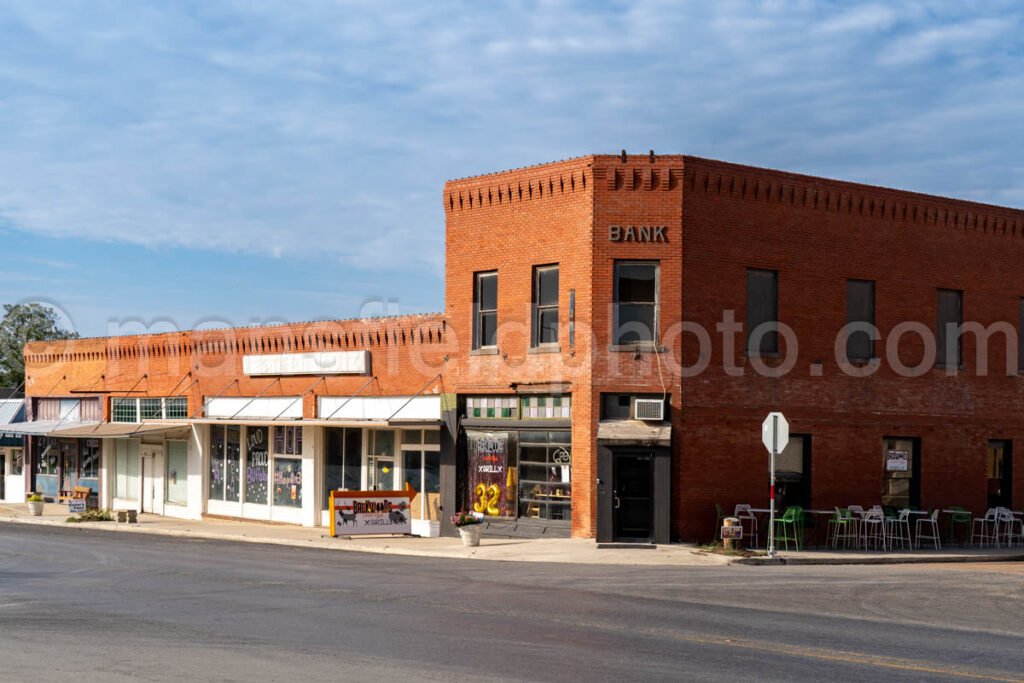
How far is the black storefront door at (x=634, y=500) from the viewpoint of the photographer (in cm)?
2666

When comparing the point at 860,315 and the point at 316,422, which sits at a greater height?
the point at 860,315

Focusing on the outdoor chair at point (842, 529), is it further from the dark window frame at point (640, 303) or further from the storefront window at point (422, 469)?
the storefront window at point (422, 469)

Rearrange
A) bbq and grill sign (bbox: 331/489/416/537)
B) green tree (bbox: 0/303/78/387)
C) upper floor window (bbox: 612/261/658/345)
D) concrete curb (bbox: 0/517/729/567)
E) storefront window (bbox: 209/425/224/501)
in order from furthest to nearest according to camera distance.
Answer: green tree (bbox: 0/303/78/387) < storefront window (bbox: 209/425/224/501) < bbq and grill sign (bbox: 331/489/416/537) < upper floor window (bbox: 612/261/658/345) < concrete curb (bbox: 0/517/729/567)

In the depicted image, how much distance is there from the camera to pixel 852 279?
2909 cm

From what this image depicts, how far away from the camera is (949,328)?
101ft

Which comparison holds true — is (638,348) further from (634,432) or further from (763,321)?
(763,321)

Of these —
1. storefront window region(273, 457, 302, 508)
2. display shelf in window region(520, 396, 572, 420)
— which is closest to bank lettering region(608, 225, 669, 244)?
display shelf in window region(520, 396, 572, 420)

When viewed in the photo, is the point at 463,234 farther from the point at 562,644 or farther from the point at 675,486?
the point at 562,644

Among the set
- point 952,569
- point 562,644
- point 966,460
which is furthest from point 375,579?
point 966,460

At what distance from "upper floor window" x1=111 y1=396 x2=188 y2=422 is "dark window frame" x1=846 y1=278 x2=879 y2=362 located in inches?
899

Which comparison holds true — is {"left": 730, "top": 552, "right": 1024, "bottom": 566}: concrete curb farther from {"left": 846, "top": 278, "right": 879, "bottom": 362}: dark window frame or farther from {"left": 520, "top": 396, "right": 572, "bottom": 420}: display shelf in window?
{"left": 520, "top": 396, "right": 572, "bottom": 420}: display shelf in window

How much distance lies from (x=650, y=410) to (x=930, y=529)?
9015 millimetres

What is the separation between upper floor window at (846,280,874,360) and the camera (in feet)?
95.2

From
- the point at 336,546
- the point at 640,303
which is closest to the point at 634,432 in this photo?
the point at 640,303
